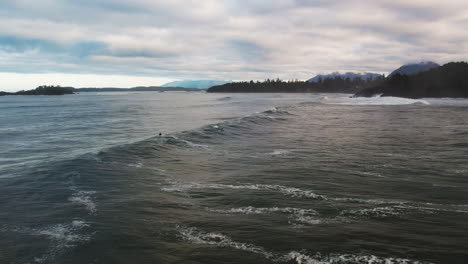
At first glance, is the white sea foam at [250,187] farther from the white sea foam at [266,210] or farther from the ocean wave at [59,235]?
the ocean wave at [59,235]

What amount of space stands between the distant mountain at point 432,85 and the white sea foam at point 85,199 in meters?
127

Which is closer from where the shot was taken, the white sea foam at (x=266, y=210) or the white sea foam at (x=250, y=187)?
the white sea foam at (x=266, y=210)

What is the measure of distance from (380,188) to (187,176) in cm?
768

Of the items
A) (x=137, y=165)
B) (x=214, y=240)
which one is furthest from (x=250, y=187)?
(x=137, y=165)

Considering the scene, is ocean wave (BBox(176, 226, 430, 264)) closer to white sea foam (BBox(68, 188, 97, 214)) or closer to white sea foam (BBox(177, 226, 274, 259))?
white sea foam (BBox(177, 226, 274, 259))

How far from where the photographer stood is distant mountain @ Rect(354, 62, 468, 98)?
115m

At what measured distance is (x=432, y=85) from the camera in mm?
120750

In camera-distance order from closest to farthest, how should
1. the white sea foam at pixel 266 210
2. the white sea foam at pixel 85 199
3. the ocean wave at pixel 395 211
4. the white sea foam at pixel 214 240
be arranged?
1. the white sea foam at pixel 214 240
2. the ocean wave at pixel 395 211
3. the white sea foam at pixel 266 210
4. the white sea foam at pixel 85 199

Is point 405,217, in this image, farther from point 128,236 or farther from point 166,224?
point 128,236

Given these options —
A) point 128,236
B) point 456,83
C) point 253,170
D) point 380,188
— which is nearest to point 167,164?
point 253,170

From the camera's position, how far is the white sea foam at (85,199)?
35.0 feet

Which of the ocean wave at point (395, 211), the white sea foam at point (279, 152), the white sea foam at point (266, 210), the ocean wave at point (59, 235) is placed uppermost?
the white sea foam at point (279, 152)

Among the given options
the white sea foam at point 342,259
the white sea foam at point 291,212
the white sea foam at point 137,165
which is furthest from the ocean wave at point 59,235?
Result: the white sea foam at point 137,165

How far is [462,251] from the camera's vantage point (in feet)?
23.9
